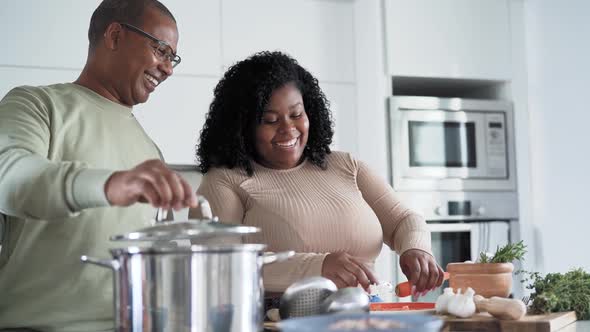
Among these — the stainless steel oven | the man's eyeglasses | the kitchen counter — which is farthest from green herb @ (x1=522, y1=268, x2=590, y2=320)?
the stainless steel oven

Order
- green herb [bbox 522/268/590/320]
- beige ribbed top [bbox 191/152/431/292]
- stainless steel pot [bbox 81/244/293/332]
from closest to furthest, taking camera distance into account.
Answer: stainless steel pot [bbox 81/244/293/332] → green herb [bbox 522/268/590/320] → beige ribbed top [bbox 191/152/431/292]

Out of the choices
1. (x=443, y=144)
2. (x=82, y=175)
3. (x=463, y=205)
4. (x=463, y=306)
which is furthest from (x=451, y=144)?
(x=82, y=175)

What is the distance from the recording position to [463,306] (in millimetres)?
1212

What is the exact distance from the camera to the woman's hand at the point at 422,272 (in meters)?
1.44

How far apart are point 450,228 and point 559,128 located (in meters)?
0.60

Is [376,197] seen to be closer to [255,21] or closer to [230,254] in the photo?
[230,254]

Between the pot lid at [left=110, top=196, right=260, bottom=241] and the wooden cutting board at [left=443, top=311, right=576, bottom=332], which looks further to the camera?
the wooden cutting board at [left=443, top=311, right=576, bottom=332]

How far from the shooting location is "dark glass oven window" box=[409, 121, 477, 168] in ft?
9.81

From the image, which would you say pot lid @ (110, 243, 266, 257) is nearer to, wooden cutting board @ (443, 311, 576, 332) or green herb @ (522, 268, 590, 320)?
wooden cutting board @ (443, 311, 576, 332)

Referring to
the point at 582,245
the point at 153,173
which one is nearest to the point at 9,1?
the point at 153,173

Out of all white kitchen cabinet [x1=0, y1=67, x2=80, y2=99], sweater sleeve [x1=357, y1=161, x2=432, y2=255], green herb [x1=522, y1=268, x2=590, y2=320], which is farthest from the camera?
white kitchen cabinet [x1=0, y1=67, x2=80, y2=99]

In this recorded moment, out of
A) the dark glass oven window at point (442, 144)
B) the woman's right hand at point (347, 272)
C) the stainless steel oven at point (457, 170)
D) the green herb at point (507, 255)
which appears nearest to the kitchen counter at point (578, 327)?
the green herb at point (507, 255)

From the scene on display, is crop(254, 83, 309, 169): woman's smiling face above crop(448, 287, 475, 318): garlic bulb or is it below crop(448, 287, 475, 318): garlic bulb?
above

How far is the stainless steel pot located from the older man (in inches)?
2.6
